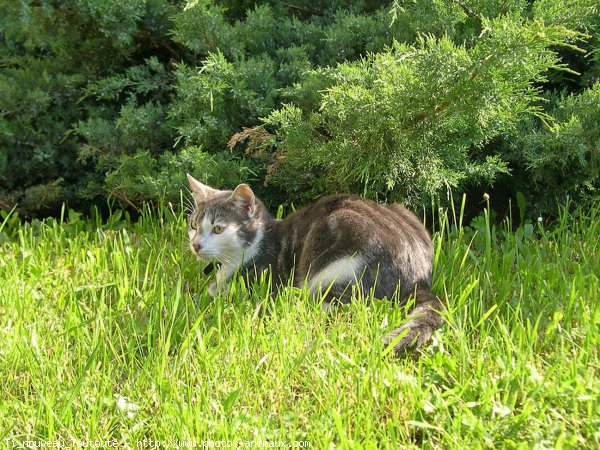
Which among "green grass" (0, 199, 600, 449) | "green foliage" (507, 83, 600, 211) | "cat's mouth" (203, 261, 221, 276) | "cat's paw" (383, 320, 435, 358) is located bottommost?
"cat's mouth" (203, 261, 221, 276)

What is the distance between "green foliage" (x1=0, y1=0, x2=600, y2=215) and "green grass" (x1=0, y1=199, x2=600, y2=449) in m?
0.70

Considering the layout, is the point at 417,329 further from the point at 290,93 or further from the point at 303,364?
the point at 290,93

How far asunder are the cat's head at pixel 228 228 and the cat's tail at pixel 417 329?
1.14 metres

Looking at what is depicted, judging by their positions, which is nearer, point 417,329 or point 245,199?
point 417,329

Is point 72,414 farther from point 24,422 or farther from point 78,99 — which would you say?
point 78,99

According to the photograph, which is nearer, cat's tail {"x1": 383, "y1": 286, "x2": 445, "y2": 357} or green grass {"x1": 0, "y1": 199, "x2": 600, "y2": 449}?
green grass {"x1": 0, "y1": 199, "x2": 600, "y2": 449}

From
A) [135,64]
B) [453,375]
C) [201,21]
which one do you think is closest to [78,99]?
[135,64]

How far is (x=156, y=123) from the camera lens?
15.4 feet

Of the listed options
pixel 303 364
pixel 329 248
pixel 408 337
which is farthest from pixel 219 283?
pixel 408 337

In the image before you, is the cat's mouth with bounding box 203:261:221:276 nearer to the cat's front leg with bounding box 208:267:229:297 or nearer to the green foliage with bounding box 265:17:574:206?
the cat's front leg with bounding box 208:267:229:297

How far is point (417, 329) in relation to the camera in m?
2.81

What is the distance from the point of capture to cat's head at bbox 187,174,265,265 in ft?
12.2

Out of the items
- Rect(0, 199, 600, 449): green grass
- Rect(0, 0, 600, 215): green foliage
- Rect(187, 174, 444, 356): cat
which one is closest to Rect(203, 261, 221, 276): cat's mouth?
Rect(187, 174, 444, 356): cat

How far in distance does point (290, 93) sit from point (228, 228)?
36.9 inches
